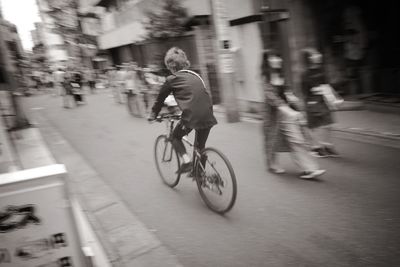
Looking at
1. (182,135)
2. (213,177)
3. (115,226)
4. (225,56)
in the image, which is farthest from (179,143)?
(225,56)

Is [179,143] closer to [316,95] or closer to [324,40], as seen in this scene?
[316,95]

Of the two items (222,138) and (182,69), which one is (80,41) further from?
(182,69)

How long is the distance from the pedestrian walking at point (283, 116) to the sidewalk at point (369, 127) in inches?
72.8

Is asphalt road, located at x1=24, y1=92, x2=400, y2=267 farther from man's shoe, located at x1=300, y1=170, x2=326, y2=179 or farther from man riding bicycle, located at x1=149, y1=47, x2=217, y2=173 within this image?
man riding bicycle, located at x1=149, y1=47, x2=217, y2=173

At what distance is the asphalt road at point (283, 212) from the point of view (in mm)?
3482

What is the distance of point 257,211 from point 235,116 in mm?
5600

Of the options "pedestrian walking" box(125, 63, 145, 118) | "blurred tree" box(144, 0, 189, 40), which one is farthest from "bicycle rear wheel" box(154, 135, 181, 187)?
"blurred tree" box(144, 0, 189, 40)

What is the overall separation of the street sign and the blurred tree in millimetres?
12106

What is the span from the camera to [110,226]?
4633mm

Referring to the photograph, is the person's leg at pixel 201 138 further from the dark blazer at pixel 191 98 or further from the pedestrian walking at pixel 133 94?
the pedestrian walking at pixel 133 94

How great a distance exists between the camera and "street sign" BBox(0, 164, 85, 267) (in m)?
2.58

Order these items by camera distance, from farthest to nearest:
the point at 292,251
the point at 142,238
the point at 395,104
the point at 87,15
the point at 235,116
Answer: the point at 87,15 < the point at 235,116 < the point at 395,104 < the point at 142,238 < the point at 292,251

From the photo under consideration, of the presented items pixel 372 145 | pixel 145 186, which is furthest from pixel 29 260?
pixel 372 145

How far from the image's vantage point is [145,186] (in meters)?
5.96
